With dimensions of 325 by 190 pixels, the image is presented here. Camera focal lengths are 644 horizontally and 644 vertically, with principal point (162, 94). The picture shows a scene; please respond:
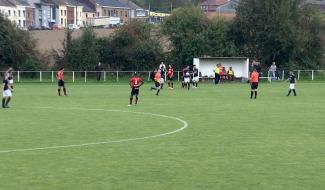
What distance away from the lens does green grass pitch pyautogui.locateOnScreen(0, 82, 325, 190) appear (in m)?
11.7

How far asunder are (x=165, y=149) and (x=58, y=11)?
4954 inches

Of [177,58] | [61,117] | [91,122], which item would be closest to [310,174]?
[91,122]

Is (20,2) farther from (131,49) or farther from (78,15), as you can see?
(131,49)

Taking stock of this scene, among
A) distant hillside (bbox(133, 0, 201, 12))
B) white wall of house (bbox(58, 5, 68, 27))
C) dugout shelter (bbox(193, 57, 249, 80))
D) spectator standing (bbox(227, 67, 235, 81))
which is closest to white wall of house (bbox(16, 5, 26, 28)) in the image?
white wall of house (bbox(58, 5, 68, 27))

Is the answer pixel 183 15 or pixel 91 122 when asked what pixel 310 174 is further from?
pixel 183 15

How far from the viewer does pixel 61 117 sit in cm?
2383

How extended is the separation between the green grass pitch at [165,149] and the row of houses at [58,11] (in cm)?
10084

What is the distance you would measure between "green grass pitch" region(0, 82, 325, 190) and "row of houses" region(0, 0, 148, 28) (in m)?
101

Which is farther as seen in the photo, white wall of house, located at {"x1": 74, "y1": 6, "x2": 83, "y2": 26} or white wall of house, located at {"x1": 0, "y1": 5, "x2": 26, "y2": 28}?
white wall of house, located at {"x1": 74, "y1": 6, "x2": 83, "y2": 26}

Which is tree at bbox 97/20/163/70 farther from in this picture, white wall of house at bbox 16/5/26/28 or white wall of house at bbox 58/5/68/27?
white wall of house at bbox 58/5/68/27

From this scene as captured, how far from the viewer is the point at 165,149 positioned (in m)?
15.4

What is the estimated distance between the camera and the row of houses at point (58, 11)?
126m

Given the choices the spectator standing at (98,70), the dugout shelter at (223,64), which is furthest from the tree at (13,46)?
the dugout shelter at (223,64)

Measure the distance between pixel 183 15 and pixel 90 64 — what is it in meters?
10.1
